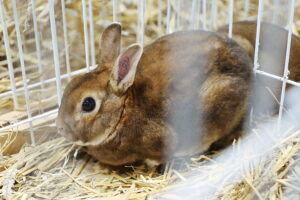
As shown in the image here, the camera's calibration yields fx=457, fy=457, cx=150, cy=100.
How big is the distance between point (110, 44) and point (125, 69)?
0.89 feet

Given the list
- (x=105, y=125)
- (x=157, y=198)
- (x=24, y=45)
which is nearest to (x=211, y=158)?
(x=157, y=198)

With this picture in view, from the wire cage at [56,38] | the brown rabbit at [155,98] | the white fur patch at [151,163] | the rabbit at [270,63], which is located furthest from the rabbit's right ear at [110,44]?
the rabbit at [270,63]

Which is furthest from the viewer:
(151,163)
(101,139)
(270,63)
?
(270,63)

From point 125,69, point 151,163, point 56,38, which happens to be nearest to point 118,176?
point 151,163

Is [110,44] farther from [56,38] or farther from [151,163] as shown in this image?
[151,163]

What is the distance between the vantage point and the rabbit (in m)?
2.71

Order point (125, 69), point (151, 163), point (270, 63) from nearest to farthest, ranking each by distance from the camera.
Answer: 1. point (125, 69)
2. point (151, 163)
3. point (270, 63)

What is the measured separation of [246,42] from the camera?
115 inches

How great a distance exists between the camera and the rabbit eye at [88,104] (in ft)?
7.53

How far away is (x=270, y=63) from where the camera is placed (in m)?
2.75

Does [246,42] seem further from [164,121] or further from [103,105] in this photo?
[103,105]

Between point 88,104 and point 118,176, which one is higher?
point 88,104

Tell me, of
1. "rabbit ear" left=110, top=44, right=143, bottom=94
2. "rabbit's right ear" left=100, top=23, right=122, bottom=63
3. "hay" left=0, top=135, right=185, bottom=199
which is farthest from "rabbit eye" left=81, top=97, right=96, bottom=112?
"hay" left=0, top=135, right=185, bottom=199

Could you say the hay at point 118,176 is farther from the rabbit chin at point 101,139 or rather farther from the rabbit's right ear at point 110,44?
the rabbit's right ear at point 110,44
